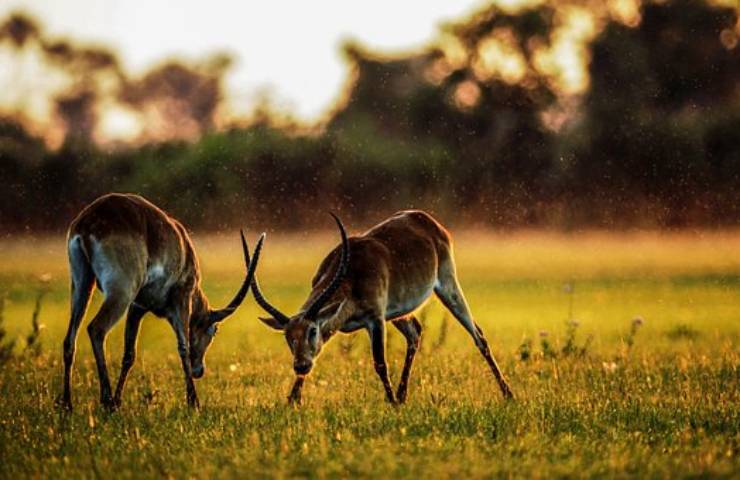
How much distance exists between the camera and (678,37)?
3700 cm

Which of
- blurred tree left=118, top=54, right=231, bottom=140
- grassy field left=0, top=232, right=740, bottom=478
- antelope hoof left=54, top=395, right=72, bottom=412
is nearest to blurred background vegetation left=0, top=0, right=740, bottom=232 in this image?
blurred tree left=118, top=54, right=231, bottom=140

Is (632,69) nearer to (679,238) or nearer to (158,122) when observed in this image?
(679,238)

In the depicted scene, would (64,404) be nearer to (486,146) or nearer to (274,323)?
(274,323)

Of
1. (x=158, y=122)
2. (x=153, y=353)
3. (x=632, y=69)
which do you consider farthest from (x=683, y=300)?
(x=158, y=122)

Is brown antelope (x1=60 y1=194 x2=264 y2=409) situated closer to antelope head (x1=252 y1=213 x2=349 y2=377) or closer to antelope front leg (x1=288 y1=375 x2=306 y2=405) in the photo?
antelope head (x1=252 y1=213 x2=349 y2=377)

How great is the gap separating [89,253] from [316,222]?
22113 mm

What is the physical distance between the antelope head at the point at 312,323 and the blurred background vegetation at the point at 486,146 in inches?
861

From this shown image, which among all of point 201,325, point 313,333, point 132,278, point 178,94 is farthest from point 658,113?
point 132,278

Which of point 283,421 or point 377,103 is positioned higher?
point 377,103

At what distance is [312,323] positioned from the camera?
8.89 metres

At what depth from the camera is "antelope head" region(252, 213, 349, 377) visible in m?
8.78

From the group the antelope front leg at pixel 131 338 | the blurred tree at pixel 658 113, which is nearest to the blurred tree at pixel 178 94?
the blurred tree at pixel 658 113

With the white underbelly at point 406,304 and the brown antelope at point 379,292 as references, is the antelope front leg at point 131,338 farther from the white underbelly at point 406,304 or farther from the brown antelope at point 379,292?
the white underbelly at point 406,304

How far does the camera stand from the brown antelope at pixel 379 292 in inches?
351
